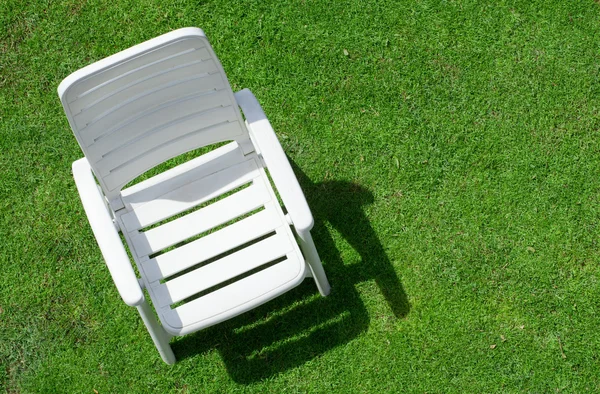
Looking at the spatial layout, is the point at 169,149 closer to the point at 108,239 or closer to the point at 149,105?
the point at 149,105

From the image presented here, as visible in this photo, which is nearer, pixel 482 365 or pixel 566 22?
pixel 482 365

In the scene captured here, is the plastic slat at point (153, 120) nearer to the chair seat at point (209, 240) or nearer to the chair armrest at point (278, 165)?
the chair armrest at point (278, 165)

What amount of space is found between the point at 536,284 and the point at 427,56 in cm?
144

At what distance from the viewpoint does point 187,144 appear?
9.22 feet

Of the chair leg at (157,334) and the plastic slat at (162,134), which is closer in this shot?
the plastic slat at (162,134)

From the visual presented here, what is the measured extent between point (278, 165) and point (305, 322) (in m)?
1.12

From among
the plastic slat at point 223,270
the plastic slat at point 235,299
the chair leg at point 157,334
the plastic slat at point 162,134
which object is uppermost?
the plastic slat at point 162,134

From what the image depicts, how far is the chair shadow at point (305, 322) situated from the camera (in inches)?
131

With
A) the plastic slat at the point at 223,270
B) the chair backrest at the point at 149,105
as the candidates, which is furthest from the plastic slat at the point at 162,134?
the plastic slat at the point at 223,270

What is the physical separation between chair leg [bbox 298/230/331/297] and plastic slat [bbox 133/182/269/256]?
0.96 feet

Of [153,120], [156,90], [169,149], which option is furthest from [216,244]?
[156,90]

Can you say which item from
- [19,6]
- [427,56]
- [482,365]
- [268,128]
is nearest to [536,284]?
[482,365]

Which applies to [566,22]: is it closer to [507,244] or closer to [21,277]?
[507,244]

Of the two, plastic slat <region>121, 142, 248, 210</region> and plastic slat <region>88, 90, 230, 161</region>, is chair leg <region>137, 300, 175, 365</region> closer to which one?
plastic slat <region>121, 142, 248, 210</region>
